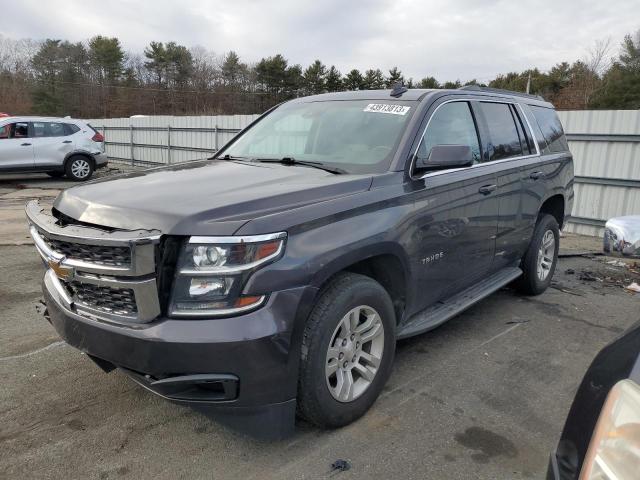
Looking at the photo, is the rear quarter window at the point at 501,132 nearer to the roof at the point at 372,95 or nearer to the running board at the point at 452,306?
the roof at the point at 372,95

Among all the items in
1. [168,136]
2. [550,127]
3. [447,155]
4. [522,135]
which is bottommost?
[447,155]

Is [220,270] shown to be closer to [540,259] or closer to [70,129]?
[540,259]

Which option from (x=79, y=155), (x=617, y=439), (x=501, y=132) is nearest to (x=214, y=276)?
(x=617, y=439)

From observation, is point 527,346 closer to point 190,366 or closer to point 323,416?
point 323,416

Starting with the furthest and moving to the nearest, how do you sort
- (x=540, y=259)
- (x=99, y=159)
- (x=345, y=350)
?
(x=99, y=159)
(x=540, y=259)
(x=345, y=350)

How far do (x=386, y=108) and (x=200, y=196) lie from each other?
5.47ft

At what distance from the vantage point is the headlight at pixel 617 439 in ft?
3.62

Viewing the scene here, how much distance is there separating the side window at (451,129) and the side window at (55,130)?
13.8 m

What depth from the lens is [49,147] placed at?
46.8 ft

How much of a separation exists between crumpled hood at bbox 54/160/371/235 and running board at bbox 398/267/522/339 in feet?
3.47

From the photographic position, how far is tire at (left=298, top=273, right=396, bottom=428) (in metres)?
2.49

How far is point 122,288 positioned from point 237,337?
1.89ft

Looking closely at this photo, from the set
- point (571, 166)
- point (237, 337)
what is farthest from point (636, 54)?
point (237, 337)

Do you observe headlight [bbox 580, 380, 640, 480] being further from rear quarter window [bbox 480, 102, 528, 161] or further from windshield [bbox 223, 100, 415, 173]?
rear quarter window [bbox 480, 102, 528, 161]
